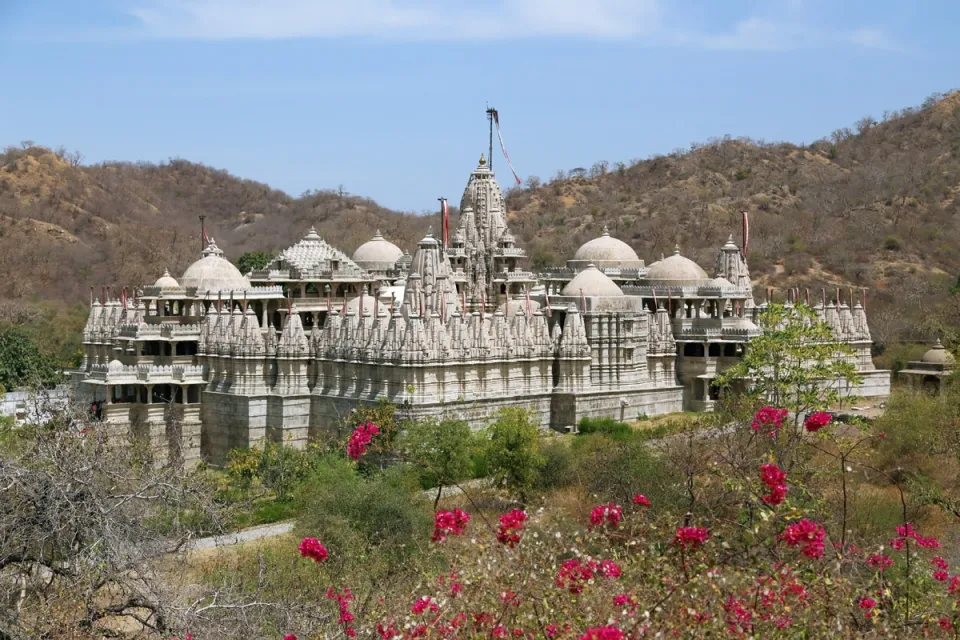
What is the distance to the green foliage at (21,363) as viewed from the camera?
62312mm

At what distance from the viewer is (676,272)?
199 ft

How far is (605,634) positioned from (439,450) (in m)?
28.7

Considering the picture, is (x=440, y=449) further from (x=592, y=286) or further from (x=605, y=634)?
(x=605, y=634)

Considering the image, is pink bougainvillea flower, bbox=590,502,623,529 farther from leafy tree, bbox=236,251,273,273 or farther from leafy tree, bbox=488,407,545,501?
leafy tree, bbox=236,251,273,273

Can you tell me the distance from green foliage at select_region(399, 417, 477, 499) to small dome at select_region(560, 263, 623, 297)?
38.4ft

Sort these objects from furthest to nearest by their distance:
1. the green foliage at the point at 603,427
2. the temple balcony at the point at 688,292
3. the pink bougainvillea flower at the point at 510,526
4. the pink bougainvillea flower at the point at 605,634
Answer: the temple balcony at the point at 688,292 → the green foliage at the point at 603,427 → the pink bougainvillea flower at the point at 510,526 → the pink bougainvillea flower at the point at 605,634

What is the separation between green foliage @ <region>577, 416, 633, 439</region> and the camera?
165ft

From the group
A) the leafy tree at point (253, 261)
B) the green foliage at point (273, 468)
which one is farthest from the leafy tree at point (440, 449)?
the leafy tree at point (253, 261)

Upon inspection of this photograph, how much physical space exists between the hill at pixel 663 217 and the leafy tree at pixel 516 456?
35251 millimetres

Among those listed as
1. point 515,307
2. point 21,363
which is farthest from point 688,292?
point 21,363

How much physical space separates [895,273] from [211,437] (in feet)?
180

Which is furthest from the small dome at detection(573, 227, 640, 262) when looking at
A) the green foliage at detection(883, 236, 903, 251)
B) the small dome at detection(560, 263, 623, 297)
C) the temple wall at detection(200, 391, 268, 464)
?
the green foliage at detection(883, 236, 903, 251)

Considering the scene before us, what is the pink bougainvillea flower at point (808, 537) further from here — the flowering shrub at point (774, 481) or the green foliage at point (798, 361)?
the green foliage at point (798, 361)

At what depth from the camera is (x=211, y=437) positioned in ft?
172
